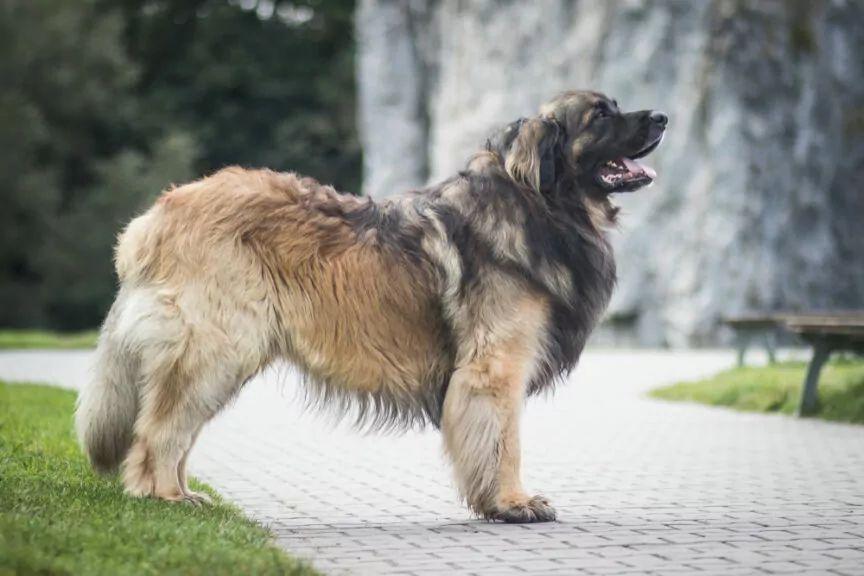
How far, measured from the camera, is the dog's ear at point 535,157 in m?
7.18

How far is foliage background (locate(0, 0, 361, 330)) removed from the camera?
39375 mm

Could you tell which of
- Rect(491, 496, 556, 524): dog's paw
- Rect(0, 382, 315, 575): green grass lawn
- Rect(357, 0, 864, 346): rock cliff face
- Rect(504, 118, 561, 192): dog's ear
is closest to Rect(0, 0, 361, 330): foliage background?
Rect(357, 0, 864, 346): rock cliff face

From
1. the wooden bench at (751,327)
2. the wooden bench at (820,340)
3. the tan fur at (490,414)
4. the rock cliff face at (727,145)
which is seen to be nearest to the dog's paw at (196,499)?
the tan fur at (490,414)

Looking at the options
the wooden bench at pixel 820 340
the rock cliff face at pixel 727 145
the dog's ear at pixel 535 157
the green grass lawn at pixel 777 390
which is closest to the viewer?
the dog's ear at pixel 535 157

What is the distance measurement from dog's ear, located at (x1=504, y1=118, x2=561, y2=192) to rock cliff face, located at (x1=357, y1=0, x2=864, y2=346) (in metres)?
21.6

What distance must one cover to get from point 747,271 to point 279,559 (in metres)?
24.1

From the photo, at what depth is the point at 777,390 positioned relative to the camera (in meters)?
14.0

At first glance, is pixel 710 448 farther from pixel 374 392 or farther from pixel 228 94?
pixel 228 94

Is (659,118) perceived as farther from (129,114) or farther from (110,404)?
(129,114)

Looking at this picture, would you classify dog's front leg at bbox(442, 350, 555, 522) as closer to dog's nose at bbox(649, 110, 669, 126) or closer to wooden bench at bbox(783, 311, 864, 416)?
dog's nose at bbox(649, 110, 669, 126)

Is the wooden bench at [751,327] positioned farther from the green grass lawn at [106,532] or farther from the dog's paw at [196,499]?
the green grass lawn at [106,532]

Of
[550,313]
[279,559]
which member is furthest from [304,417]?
[279,559]

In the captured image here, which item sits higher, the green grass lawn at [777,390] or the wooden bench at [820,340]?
the wooden bench at [820,340]

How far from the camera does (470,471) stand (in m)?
6.88
